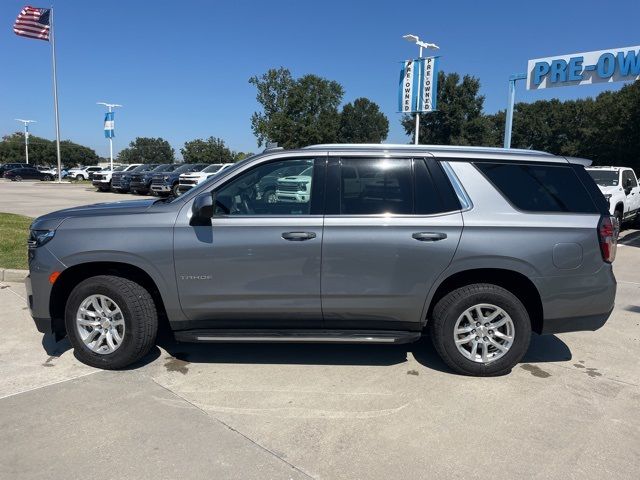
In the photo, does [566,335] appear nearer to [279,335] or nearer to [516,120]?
[279,335]

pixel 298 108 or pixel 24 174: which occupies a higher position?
pixel 298 108

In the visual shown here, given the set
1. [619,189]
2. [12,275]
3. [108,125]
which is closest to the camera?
[12,275]

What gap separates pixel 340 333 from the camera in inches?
159

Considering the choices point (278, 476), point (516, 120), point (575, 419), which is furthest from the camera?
point (516, 120)

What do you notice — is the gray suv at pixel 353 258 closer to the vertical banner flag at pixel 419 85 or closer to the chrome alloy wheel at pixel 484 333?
the chrome alloy wheel at pixel 484 333

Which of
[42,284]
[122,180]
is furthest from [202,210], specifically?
[122,180]

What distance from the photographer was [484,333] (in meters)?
4.09

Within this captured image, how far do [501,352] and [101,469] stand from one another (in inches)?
120

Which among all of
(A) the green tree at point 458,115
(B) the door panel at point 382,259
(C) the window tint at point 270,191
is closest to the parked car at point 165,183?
A: (C) the window tint at point 270,191

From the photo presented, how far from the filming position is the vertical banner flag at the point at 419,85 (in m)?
20.9

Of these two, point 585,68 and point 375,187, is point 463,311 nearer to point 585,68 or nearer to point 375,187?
point 375,187

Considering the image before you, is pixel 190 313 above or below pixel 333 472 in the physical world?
above

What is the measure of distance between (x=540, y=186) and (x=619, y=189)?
10016mm

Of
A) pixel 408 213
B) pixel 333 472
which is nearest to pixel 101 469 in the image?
pixel 333 472
